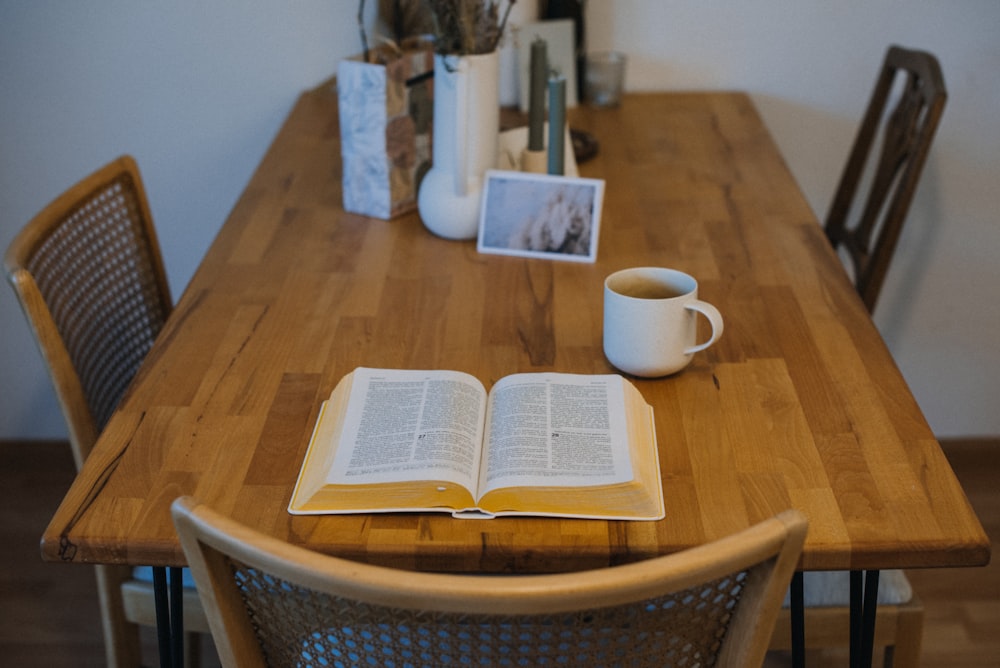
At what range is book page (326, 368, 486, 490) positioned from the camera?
97cm

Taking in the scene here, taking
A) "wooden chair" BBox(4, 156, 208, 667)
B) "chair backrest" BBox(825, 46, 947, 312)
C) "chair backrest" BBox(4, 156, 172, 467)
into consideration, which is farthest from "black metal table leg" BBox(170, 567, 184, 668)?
"chair backrest" BBox(825, 46, 947, 312)

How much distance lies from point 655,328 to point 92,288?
2.58 feet

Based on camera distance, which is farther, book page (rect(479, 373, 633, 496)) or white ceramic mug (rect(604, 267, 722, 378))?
white ceramic mug (rect(604, 267, 722, 378))

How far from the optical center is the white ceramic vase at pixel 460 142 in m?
1.44

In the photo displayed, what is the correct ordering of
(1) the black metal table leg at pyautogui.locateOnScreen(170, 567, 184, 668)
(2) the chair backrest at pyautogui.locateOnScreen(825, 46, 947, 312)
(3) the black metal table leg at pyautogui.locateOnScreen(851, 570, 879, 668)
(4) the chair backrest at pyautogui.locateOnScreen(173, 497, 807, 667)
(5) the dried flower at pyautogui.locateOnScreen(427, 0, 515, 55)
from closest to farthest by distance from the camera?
(4) the chair backrest at pyautogui.locateOnScreen(173, 497, 807, 667)
(3) the black metal table leg at pyautogui.locateOnScreen(851, 570, 879, 668)
(1) the black metal table leg at pyautogui.locateOnScreen(170, 567, 184, 668)
(5) the dried flower at pyautogui.locateOnScreen(427, 0, 515, 55)
(2) the chair backrest at pyautogui.locateOnScreen(825, 46, 947, 312)

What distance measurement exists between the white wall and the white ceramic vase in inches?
28.8

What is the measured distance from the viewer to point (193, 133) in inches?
87.0

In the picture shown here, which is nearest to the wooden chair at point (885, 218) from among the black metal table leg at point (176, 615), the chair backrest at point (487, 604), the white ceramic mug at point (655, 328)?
the white ceramic mug at point (655, 328)

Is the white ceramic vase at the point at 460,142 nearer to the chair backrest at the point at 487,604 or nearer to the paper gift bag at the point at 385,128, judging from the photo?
the paper gift bag at the point at 385,128

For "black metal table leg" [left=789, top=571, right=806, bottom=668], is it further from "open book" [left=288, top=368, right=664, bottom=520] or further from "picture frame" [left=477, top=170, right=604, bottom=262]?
"picture frame" [left=477, top=170, right=604, bottom=262]

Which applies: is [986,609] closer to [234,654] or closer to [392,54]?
[392,54]

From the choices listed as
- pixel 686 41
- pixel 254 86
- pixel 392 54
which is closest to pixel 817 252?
pixel 392 54

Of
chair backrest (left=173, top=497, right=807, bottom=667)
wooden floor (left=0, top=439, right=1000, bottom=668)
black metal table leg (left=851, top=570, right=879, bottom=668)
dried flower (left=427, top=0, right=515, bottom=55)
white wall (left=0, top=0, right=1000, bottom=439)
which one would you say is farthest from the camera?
white wall (left=0, top=0, right=1000, bottom=439)

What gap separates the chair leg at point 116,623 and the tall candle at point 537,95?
0.84 meters
